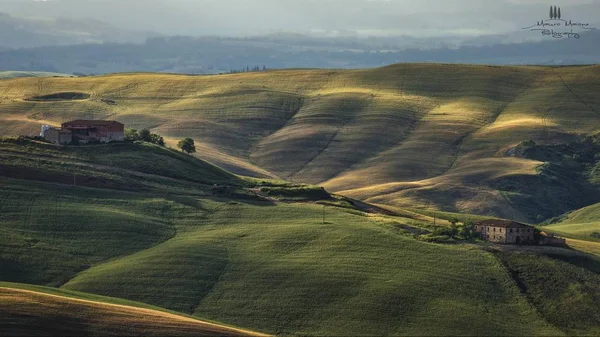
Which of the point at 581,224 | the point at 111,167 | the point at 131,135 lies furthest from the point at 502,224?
the point at 131,135

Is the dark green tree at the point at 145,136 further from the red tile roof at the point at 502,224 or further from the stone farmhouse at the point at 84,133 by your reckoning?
the red tile roof at the point at 502,224

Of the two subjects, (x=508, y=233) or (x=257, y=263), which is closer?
(x=257, y=263)

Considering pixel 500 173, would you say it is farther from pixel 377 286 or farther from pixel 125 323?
pixel 125 323

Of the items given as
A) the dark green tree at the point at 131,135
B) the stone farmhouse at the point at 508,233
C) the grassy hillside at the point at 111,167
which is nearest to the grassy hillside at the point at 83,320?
the stone farmhouse at the point at 508,233

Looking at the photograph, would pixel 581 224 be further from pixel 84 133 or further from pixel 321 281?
pixel 84 133

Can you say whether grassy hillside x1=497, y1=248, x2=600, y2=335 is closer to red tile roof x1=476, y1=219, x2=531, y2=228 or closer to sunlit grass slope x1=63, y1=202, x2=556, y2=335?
sunlit grass slope x1=63, y1=202, x2=556, y2=335
